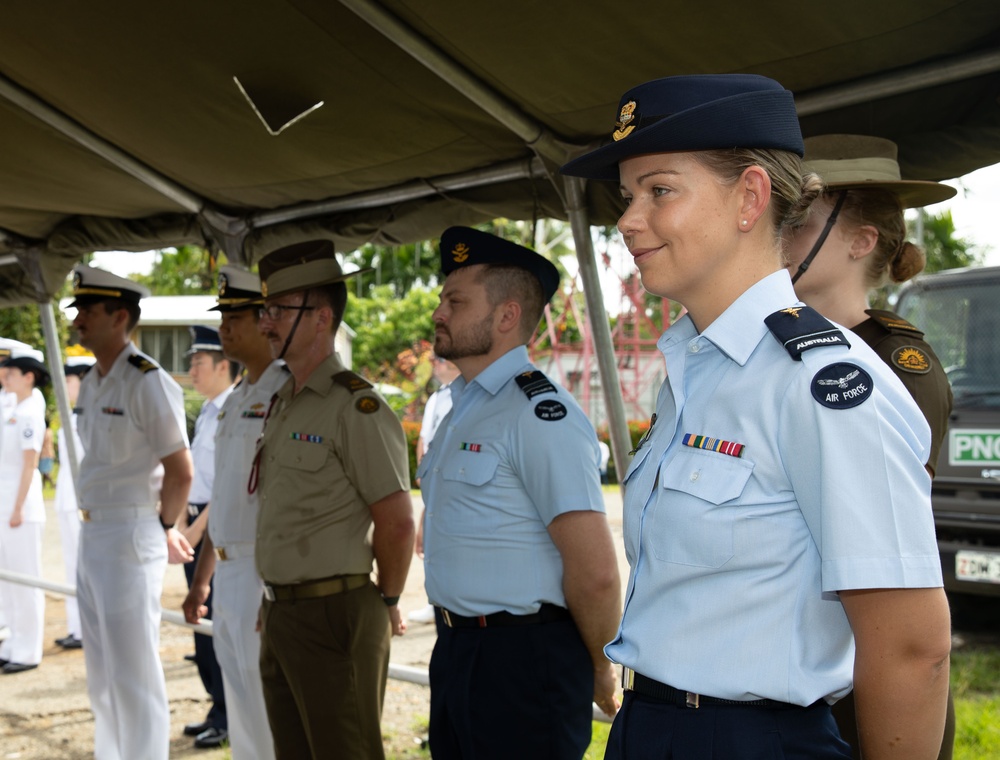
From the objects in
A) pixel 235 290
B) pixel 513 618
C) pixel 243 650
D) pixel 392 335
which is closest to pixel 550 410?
pixel 513 618

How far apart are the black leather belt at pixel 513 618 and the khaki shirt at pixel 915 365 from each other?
1.05 metres

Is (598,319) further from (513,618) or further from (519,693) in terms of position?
(519,693)

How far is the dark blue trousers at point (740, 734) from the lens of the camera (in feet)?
4.15

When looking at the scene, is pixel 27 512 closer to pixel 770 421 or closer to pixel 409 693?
pixel 409 693

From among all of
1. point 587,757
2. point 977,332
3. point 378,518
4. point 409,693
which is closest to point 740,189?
point 378,518

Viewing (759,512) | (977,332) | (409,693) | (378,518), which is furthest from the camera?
(977,332)

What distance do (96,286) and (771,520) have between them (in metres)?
3.94

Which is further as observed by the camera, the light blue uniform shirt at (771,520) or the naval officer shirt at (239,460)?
the naval officer shirt at (239,460)

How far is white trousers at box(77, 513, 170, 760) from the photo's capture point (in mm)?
4125

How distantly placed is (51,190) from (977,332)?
580 cm

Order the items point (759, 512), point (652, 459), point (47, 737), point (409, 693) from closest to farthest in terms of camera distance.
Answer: point (759, 512)
point (652, 459)
point (47, 737)
point (409, 693)

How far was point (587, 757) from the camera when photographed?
4.11m

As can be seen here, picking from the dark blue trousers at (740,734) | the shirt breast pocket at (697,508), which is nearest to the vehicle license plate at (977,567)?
the dark blue trousers at (740,734)

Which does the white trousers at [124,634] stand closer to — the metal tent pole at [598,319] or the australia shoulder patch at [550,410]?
the metal tent pole at [598,319]
